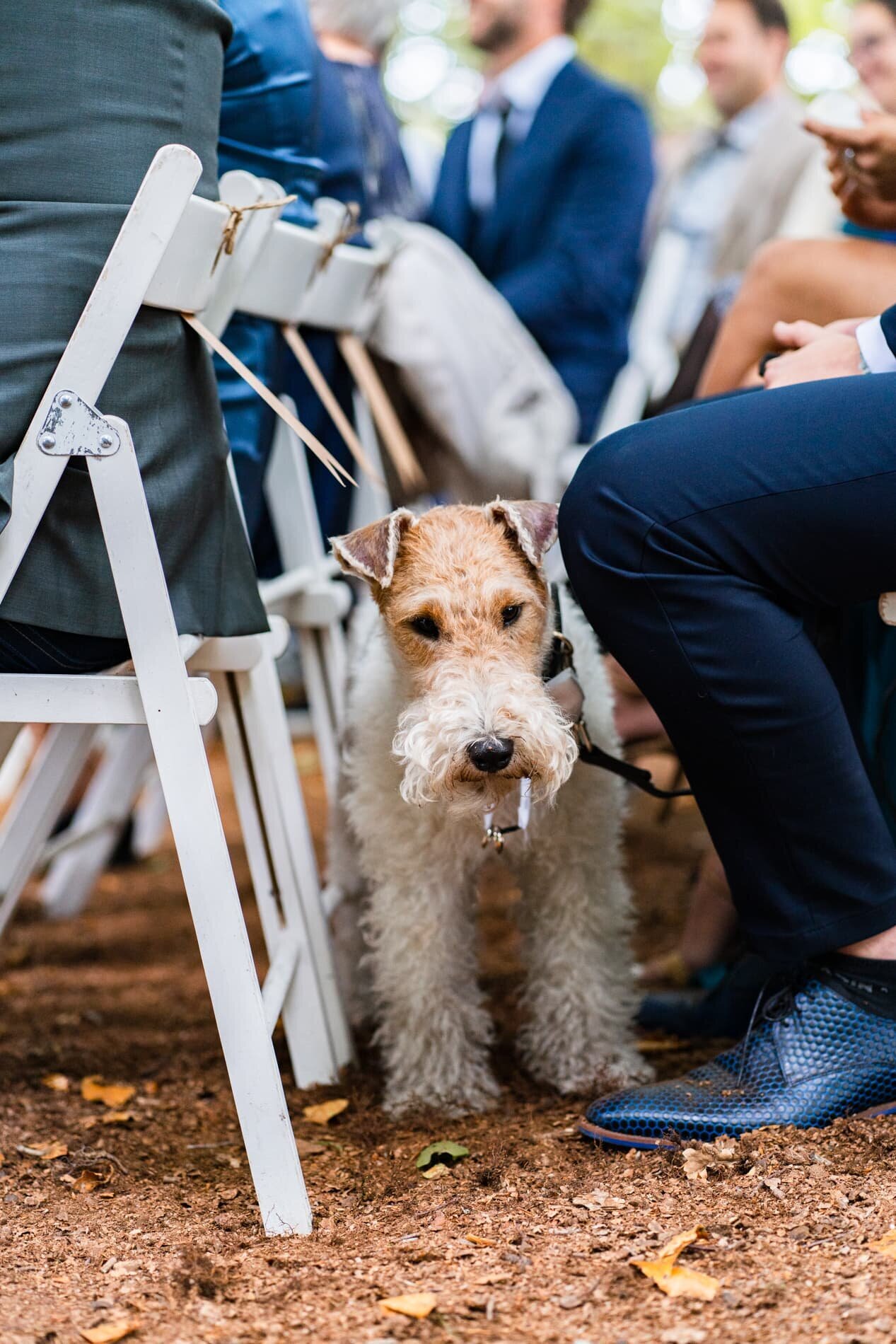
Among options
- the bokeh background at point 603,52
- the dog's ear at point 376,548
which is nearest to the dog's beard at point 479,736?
the dog's ear at point 376,548

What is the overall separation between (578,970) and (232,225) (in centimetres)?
158

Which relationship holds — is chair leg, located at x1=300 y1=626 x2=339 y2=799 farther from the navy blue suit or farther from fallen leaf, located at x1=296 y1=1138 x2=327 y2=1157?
the navy blue suit

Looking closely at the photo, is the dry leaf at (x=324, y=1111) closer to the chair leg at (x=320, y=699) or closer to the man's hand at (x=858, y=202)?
the chair leg at (x=320, y=699)

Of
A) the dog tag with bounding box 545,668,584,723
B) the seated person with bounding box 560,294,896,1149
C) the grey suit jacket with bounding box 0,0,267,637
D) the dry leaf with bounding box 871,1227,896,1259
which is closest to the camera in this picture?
the dry leaf with bounding box 871,1227,896,1259

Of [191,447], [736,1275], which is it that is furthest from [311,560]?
[736,1275]

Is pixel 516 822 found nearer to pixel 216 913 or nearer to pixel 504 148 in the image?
pixel 216 913

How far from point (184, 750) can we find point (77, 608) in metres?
0.27

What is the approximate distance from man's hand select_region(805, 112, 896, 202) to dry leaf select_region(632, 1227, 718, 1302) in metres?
1.90


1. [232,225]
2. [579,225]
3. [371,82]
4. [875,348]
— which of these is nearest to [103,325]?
[232,225]

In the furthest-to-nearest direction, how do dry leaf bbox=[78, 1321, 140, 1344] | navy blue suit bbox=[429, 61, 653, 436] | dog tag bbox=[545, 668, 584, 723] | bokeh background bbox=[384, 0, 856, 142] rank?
1. bokeh background bbox=[384, 0, 856, 142]
2. navy blue suit bbox=[429, 61, 653, 436]
3. dog tag bbox=[545, 668, 584, 723]
4. dry leaf bbox=[78, 1321, 140, 1344]

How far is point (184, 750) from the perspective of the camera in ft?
6.33

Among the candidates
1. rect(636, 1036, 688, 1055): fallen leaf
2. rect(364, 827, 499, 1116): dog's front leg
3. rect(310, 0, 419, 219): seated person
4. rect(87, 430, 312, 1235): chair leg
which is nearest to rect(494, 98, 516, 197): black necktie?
rect(310, 0, 419, 219): seated person

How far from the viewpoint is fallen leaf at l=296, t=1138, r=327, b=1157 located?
2.26m

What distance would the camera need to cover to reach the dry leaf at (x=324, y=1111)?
2.43 metres
